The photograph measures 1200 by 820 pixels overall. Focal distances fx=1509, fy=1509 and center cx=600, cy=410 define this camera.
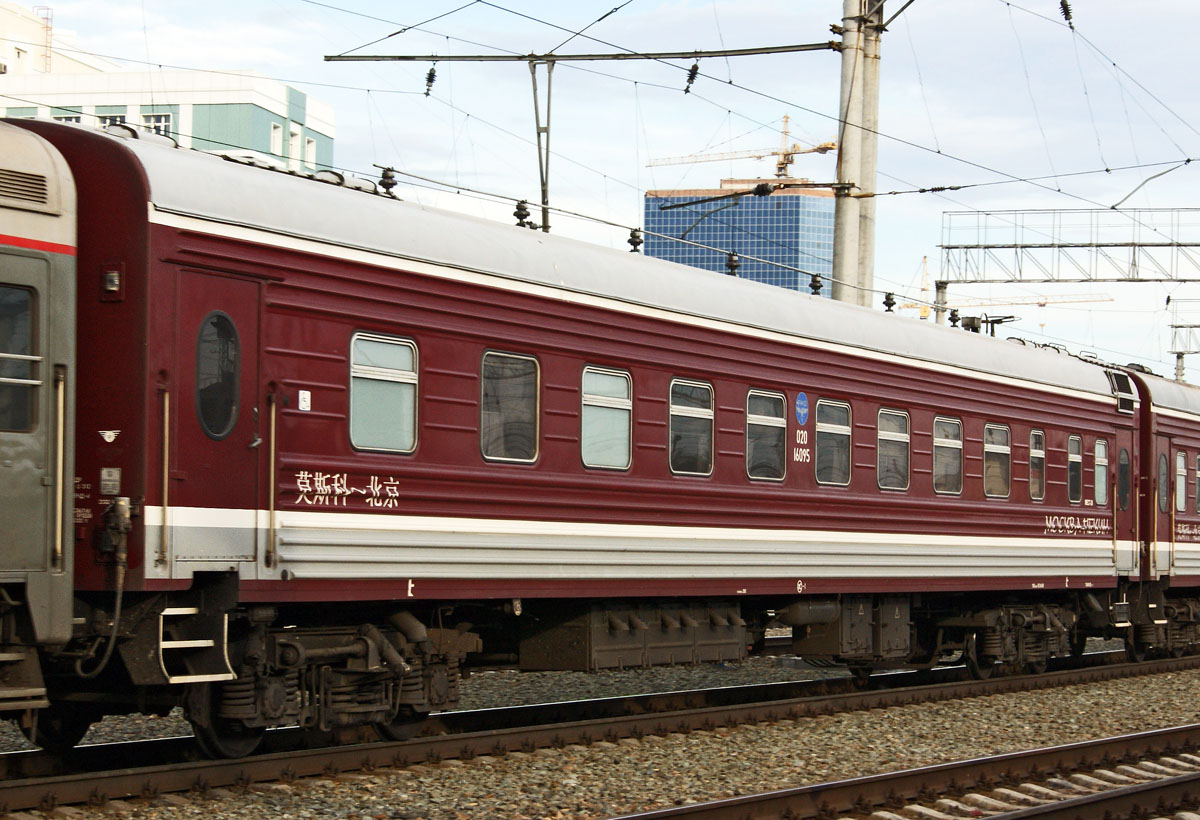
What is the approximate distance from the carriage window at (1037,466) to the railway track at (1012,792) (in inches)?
232

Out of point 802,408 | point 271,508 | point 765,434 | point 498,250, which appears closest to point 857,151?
point 802,408

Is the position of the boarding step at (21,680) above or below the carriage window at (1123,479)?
below

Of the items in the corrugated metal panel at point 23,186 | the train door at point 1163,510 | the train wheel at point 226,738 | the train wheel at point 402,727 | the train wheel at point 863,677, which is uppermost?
the corrugated metal panel at point 23,186

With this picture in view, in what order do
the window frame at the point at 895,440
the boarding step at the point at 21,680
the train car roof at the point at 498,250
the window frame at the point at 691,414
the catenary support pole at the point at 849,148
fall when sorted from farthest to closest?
1. the catenary support pole at the point at 849,148
2. the window frame at the point at 895,440
3. the window frame at the point at 691,414
4. the train car roof at the point at 498,250
5. the boarding step at the point at 21,680

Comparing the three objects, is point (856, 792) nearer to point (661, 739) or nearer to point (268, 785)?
point (661, 739)

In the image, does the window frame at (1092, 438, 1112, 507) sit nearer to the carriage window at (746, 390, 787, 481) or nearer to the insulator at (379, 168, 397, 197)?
the carriage window at (746, 390, 787, 481)

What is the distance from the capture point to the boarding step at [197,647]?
9.13m

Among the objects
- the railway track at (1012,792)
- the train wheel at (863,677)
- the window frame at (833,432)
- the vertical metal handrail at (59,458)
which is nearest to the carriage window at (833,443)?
the window frame at (833,432)

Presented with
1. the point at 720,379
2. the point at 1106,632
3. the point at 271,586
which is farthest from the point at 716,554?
the point at 1106,632

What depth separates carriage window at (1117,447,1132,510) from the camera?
1964cm

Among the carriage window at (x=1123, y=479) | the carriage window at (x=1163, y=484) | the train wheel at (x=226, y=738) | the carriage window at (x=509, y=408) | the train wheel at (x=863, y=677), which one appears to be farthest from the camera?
the carriage window at (x=1163, y=484)

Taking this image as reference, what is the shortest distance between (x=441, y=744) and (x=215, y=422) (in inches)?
115

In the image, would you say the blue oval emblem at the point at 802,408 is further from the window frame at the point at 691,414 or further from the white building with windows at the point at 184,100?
the white building with windows at the point at 184,100

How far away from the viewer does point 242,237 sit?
9.41m
